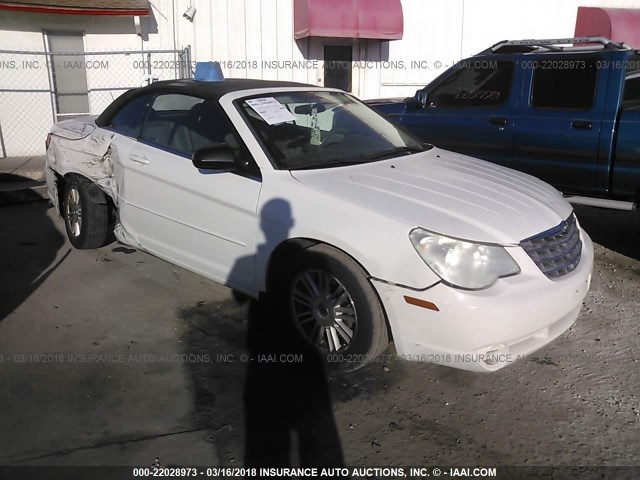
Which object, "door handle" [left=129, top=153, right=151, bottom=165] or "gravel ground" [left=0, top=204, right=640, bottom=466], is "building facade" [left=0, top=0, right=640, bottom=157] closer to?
"door handle" [left=129, top=153, right=151, bottom=165]

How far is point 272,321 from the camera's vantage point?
13.1 feet

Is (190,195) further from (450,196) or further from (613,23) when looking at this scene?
(613,23)

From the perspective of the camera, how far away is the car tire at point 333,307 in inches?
120

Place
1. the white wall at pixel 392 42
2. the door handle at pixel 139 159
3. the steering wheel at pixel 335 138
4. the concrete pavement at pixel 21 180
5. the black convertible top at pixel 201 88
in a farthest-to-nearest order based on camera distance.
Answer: the white wall at pixel 392 42 < the concrete pavement at pixel 21 180 < the door handle at pixel 139 159 < the black convertible top at pixel 201 88 < the steering wheel at pixel 335 138

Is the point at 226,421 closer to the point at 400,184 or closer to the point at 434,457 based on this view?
the point at 434,457

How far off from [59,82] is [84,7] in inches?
63.2

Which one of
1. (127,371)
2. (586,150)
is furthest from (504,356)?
(586,150)

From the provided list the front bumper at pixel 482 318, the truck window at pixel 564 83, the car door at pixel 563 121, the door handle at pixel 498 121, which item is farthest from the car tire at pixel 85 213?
the truck window at pixel 564 83

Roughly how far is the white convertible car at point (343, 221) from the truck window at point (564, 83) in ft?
6.72

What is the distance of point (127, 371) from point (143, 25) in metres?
9.01

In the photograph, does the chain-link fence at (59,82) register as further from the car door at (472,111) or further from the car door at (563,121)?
the car door at (563,121)

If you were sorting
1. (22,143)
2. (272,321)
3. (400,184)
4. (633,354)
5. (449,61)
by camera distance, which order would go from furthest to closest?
(449,61), (22,143), (272,321), (633,354), (400,184)

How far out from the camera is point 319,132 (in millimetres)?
3969

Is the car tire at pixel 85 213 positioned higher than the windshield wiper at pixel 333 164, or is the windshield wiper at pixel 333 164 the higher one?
the windshield wiper at pixel 333 164
